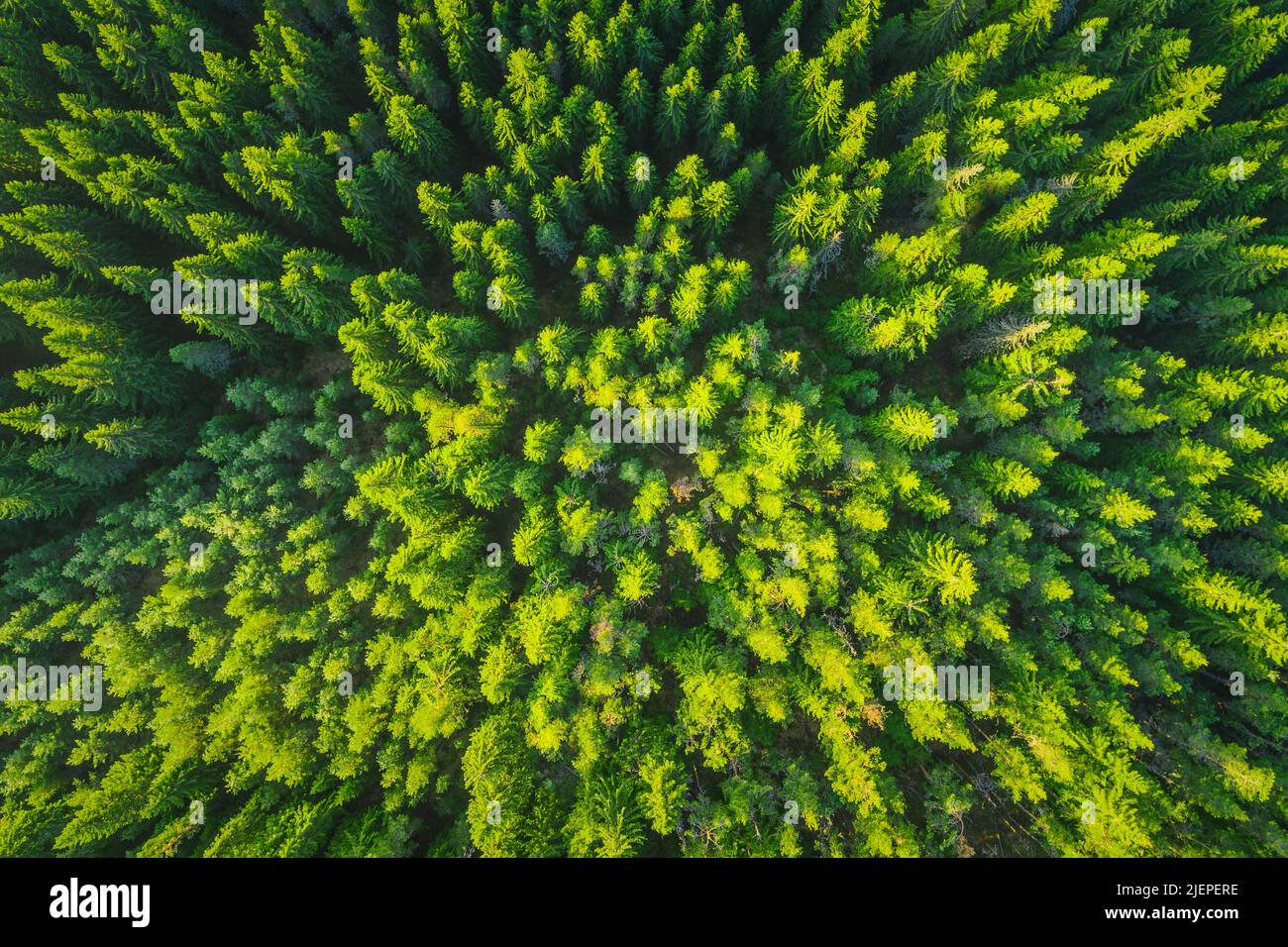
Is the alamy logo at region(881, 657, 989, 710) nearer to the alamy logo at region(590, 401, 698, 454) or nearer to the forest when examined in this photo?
the forest

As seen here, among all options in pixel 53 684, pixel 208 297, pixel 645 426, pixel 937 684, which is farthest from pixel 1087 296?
pixel 53 684

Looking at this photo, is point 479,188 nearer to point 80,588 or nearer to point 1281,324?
point 80,588

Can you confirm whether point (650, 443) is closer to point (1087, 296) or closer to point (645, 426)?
point (645, 426)

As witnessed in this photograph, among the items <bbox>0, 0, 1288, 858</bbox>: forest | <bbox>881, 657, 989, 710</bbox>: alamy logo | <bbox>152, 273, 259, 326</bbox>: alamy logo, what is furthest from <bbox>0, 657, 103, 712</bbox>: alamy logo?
<bbox>881, 657, 989, 710</bbox>: alamy logo
